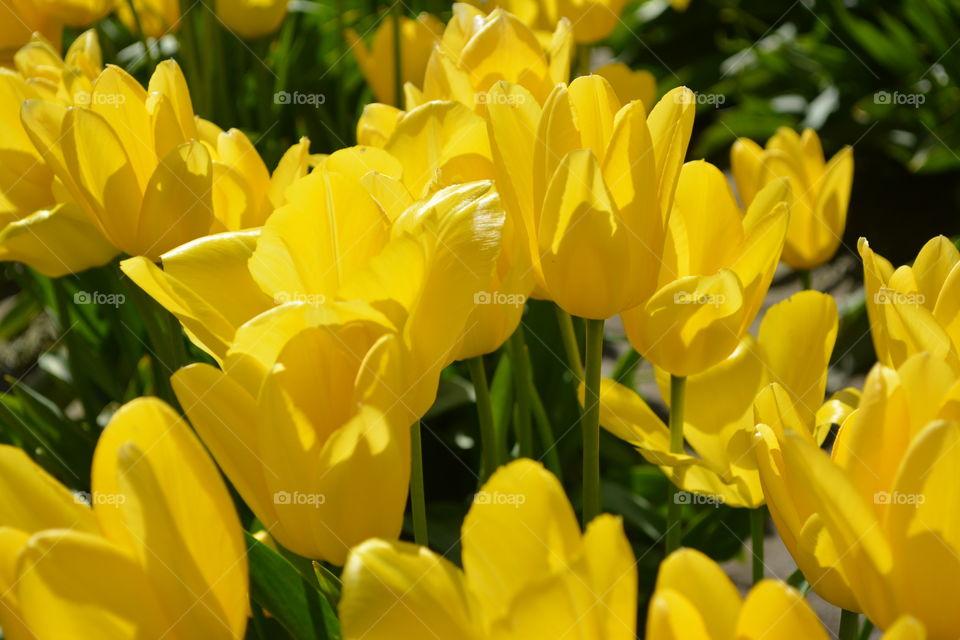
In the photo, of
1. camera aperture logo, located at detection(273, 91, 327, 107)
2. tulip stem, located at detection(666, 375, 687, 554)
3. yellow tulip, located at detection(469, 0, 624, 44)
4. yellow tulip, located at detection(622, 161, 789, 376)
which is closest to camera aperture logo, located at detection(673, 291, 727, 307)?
yellow tulip, located at detection(622, 161, 789, 376)

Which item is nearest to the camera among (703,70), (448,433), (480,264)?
(480,264)

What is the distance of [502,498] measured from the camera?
1.46ft

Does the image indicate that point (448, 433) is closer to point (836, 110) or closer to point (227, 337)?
point (227, 337)

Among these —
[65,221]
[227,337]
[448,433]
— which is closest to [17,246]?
[65,221]

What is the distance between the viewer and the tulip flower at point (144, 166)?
0.82m

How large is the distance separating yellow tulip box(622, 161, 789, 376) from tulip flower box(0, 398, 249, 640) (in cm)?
33

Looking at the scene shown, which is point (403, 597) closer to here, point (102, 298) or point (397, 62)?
point (102, 298)

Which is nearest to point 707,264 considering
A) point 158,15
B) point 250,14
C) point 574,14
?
point 574,14

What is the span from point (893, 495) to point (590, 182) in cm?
25

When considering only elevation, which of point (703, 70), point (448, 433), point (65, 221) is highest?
point (65, 221)

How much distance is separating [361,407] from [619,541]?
0.46ft

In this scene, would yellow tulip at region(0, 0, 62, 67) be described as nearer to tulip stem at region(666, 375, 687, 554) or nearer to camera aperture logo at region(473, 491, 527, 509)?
tulip stem at region(666, 375, 687, 554)

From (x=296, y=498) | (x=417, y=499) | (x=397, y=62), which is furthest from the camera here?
(x=397, y=62)

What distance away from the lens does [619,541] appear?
43 cm
